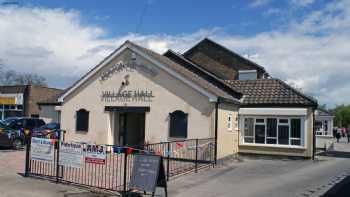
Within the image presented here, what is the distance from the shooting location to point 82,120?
74.5ft

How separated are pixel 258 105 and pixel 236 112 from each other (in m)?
1.53

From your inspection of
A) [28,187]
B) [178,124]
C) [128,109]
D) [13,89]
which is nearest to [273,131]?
[178,124]

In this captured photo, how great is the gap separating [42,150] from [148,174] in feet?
14.4

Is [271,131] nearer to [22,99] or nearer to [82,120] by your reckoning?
[82,120]

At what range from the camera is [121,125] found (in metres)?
22.6

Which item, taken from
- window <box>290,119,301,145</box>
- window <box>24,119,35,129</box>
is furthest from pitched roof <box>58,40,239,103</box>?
window <box>24,119,35,129</box>

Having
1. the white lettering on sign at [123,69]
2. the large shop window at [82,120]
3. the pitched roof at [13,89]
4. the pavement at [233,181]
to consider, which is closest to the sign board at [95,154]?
the pavement at [233,181]

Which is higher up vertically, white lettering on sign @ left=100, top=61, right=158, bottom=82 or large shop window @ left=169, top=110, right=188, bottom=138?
white lettering on sign @ left=100, top=61, right=158, bottom=82

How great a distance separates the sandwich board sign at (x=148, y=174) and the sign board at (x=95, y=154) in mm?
1123

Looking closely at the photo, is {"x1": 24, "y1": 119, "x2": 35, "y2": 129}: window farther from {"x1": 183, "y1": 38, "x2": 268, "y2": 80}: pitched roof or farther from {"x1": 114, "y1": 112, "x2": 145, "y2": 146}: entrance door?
{"x1": 183, "y1": 38, "x2": 268, "y2": 80}: pitched roof

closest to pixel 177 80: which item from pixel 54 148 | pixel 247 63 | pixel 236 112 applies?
pixel 236 112

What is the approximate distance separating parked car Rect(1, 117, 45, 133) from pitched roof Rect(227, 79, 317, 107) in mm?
13682

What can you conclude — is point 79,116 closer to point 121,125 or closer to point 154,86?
point 121,125

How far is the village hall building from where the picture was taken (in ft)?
64.2
